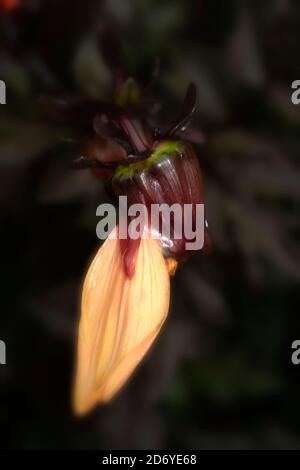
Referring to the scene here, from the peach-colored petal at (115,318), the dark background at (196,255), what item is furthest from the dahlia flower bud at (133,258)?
the dark background at (196,255)

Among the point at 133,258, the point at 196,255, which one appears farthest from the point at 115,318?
the point at 196,255

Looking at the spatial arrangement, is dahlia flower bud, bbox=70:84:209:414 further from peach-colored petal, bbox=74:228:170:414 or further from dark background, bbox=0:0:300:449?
dark background, bbox=0:0:300:449

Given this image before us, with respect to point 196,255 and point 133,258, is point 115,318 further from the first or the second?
point 196,255

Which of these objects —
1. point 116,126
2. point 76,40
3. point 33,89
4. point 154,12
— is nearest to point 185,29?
point 154,12

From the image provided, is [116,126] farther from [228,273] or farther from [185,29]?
[185,29]

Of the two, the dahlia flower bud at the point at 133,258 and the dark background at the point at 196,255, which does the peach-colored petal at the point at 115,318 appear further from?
the dark background at the point at 196,255

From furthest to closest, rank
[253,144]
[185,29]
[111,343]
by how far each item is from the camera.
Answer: [185,29] → [253,144] → [111,343]


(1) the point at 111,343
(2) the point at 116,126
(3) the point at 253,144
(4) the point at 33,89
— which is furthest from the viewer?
(4) the point at 33,89
